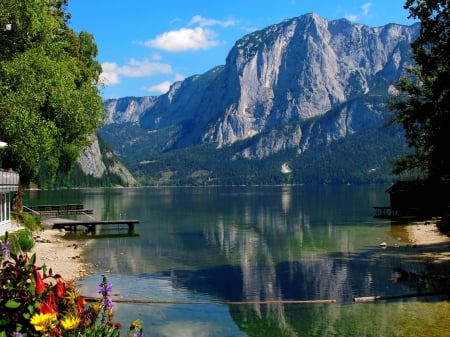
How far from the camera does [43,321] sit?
4.76 meters

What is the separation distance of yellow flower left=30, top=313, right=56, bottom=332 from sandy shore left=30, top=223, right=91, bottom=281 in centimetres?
2358

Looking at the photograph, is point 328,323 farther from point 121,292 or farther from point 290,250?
point 290,250

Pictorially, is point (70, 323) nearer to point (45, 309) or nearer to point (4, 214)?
point (45, 309)

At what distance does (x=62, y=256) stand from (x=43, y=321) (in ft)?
109

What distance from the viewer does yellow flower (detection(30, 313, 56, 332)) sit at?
4.73 metres

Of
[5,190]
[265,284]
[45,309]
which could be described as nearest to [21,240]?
[5,190]

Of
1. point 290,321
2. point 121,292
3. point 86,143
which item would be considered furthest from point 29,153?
point 290,321

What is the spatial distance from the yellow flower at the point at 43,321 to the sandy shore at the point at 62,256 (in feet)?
77.4

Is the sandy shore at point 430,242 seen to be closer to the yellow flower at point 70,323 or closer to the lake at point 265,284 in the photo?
the lake at point 265,284

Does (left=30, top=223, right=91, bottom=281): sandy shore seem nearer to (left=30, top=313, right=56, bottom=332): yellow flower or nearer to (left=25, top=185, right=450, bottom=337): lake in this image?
(left=25, top=185, right=450, bottom=337): lake

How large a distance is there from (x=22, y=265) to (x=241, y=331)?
1410 centimetres

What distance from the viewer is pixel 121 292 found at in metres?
25.2

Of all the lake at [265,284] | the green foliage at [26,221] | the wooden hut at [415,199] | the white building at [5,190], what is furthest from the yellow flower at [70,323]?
the wooden hut at [415,199]

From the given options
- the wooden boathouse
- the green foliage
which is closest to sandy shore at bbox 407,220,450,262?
the wooden boathouse
